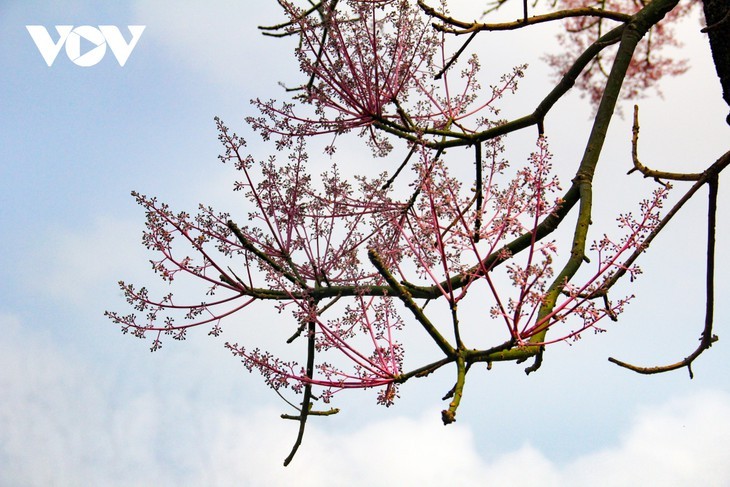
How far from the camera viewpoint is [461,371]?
2432 millimetres

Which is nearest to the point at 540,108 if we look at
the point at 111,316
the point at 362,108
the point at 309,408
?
the point at 362,108

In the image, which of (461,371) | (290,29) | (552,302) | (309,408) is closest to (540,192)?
(552,302)

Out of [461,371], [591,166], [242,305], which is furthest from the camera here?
[591,166]

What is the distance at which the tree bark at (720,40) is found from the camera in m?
3.67

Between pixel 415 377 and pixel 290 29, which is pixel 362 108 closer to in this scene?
pixel 290 29

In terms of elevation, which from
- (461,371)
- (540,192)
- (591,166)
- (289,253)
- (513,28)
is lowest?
(461,371)

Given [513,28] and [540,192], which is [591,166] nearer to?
[513,28]

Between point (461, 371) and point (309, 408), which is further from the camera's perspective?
point (309, 408)

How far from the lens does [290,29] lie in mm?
4285

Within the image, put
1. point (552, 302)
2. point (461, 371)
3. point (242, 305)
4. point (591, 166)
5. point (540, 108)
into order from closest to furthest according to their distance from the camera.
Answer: point (461, 371)
point (552, 302)
point (242, 305)
point (591, 166)
point (540, 108)

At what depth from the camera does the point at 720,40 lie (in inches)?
147

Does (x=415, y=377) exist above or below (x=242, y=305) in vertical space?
below

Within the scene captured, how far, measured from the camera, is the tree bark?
367cm

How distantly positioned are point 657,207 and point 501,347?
81 cm
